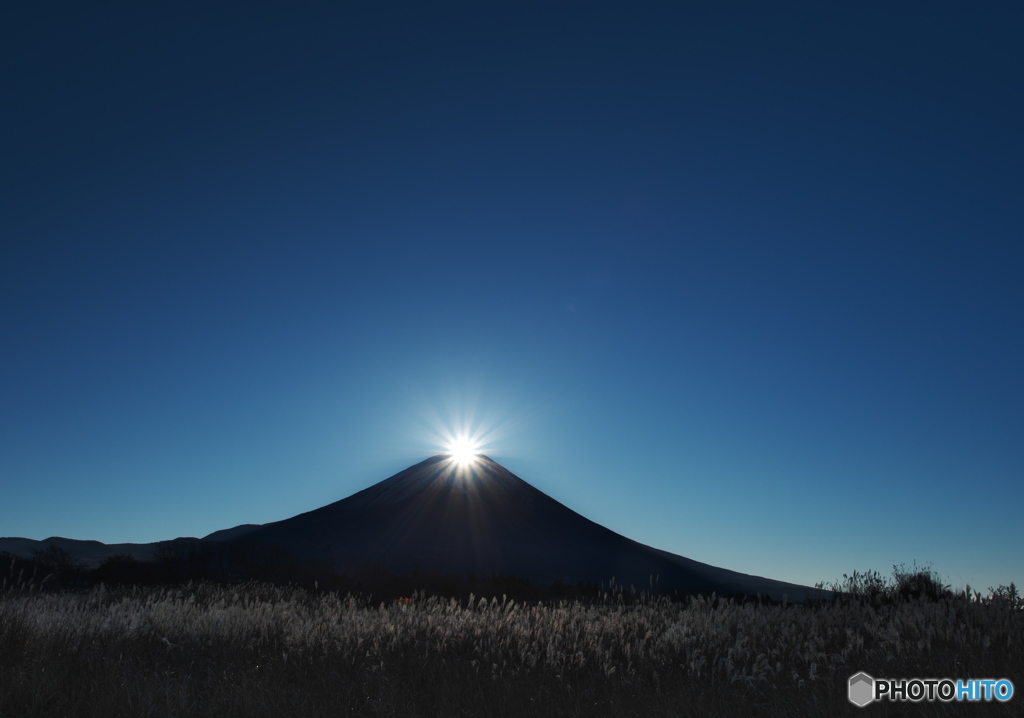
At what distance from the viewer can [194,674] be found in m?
6.25

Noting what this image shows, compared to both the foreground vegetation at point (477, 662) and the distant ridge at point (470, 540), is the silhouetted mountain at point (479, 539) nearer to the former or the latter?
the distant ridge at point (470, 540)

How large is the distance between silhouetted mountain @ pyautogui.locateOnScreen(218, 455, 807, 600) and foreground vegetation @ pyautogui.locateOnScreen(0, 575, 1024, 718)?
8403 centimetres

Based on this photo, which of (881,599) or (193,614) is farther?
(881,599)

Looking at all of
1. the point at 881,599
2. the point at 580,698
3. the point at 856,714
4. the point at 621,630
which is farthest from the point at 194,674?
the point at 881,599

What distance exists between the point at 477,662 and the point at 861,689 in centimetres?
323

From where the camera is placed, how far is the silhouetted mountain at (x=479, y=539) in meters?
101

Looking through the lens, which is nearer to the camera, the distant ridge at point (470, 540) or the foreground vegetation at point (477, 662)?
the foreground vegetation at point (477, 662)

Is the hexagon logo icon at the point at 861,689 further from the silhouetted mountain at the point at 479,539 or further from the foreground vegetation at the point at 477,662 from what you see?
the silhouetted mountain at the point at 479,539

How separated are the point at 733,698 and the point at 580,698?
118 cm

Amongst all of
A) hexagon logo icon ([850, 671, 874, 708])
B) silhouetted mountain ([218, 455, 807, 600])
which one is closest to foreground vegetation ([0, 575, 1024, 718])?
hexagon logo icon ([850, 671, 874, 708])

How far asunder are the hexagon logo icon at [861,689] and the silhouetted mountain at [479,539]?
86.1m

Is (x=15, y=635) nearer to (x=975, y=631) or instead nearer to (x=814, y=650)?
(x=814, y=650)

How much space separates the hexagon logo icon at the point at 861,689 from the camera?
16.4 feet

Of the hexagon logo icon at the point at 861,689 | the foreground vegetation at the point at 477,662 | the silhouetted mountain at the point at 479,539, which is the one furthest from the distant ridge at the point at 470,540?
the hexagon logo icon at the point at 861,689
